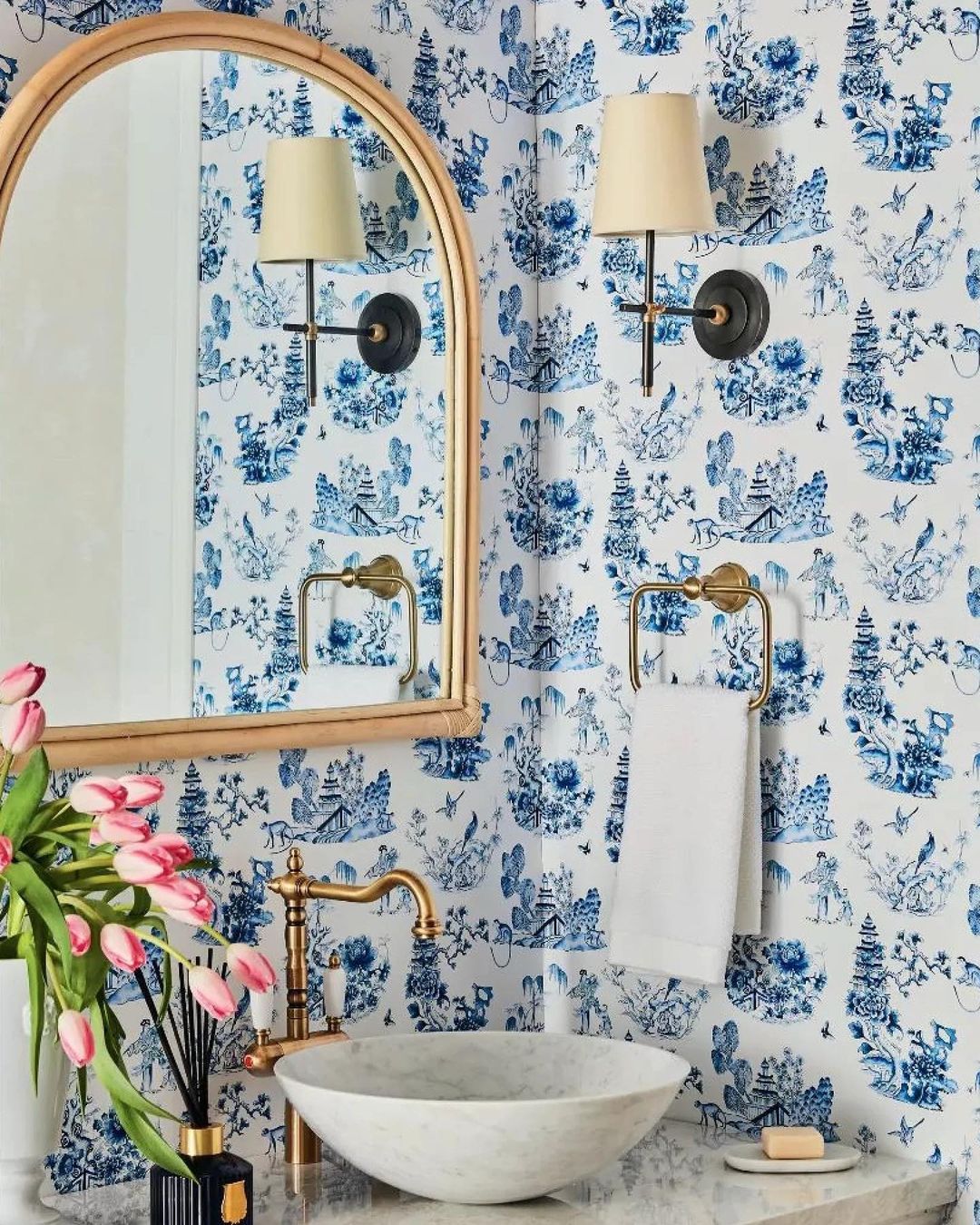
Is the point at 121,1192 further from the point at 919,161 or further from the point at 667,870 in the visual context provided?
the point at 919,161

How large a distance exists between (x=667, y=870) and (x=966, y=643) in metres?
0.47

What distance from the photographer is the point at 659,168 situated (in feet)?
7.02

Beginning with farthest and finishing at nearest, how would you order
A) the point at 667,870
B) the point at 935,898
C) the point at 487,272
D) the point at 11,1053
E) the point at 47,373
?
the point at 487,272 < the point at 667,870 < the point at 935,898 < the point at 47,373 < the point at 11,1053

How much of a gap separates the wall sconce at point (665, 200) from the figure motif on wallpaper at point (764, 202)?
0.16 feet

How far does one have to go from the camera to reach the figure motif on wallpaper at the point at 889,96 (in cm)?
201

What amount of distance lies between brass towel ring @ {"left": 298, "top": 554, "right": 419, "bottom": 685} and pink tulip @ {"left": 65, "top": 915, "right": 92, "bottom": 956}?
2.01ft

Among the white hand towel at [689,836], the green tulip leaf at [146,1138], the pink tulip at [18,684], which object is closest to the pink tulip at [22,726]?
the pink tulip at [18,684]

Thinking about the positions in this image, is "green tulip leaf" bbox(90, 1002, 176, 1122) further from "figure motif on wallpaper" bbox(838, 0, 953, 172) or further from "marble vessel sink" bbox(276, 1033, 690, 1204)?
"figure motif on wallpaper" bbox(838, 0, 953, 172)

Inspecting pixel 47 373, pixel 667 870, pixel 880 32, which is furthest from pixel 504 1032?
pixel 880 32

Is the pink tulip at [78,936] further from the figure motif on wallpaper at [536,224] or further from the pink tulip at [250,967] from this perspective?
the figure motif on wallpaper at [536,224]

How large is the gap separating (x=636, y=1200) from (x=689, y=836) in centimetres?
45

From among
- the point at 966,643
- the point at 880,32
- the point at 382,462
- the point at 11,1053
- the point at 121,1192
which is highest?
the point at 880,32

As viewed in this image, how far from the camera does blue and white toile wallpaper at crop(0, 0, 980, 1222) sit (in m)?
2.00

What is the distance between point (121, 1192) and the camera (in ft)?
6.31
